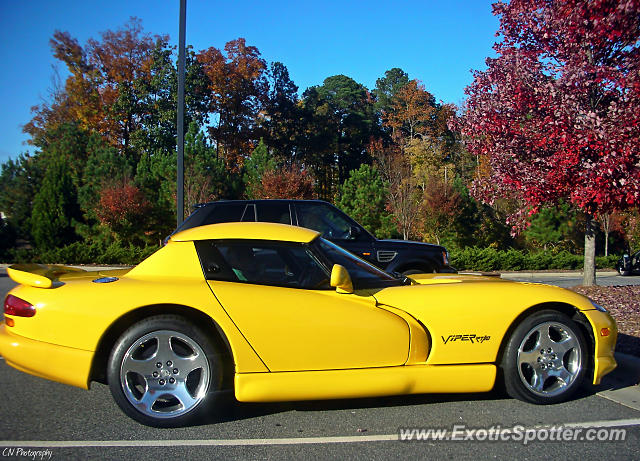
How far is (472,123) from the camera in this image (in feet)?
31.3

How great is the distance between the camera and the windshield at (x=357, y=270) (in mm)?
4332

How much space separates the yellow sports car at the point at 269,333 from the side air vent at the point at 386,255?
3.88 m

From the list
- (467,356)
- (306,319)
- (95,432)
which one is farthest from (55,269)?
(467,356)

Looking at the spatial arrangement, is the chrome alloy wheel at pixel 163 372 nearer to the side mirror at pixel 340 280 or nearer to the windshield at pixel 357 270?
the side mirror at pixel 340 280

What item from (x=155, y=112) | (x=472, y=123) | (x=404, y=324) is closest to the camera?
(x=404, y=324)

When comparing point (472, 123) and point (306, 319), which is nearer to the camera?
point (306, 319)

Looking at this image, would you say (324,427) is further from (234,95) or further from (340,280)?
(234,95)

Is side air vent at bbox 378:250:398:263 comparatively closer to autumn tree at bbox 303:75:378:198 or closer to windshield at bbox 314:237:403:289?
windshield at bbox 314:237:403:289

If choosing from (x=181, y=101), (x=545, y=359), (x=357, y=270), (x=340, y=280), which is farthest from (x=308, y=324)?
(x=181, y=101)

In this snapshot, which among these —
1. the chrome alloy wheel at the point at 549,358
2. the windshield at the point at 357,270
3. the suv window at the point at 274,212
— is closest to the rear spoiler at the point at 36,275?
the windshield at the point at 357,270

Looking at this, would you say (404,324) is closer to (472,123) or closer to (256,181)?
(472,123)

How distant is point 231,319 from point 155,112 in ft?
117

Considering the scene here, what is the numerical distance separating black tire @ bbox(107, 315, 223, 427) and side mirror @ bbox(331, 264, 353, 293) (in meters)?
0.95

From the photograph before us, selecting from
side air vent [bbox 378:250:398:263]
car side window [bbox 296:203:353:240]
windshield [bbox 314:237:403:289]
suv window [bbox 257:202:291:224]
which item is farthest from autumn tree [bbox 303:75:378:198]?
windshield [bbox 314:237:403:289]
